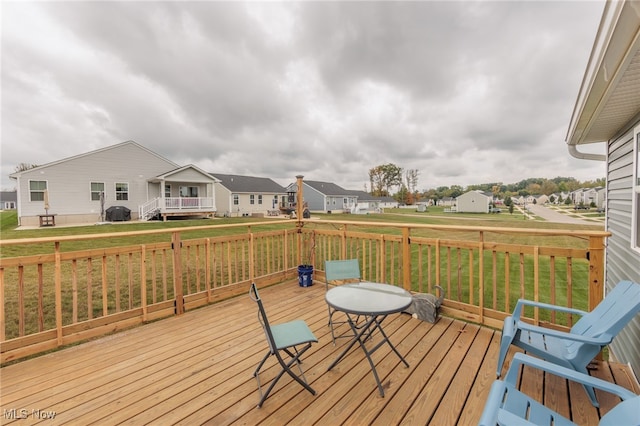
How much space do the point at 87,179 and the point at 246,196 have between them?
12810 millimetres

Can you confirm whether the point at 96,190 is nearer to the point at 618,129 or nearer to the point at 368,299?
the point at 368,299

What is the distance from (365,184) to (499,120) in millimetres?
42986

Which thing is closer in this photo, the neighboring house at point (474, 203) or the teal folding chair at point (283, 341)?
the teal folding chair at point (283, 341)

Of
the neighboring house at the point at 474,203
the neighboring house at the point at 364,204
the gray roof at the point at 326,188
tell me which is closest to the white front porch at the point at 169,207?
the gray roof at the point at 326,188

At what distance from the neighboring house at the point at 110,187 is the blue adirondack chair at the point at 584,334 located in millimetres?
20390

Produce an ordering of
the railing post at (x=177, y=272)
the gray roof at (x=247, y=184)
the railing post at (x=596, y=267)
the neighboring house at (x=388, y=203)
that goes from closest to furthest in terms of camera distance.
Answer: the railing post at (x=596, y=267) < the railing post at (x=177, y=272) < the gray roof at (x=247, y=184) < the neighboring house at (x=388, y=203)

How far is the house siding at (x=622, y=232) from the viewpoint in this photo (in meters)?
2.60

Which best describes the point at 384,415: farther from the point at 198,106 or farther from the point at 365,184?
the point at 365,184

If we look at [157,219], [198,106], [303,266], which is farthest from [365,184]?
[303,266]

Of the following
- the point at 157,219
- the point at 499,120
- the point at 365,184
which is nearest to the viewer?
the point at 499,120


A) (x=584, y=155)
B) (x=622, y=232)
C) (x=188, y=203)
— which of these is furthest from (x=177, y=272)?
(x=188, y=203)

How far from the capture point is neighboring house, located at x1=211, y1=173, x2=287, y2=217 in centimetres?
2595

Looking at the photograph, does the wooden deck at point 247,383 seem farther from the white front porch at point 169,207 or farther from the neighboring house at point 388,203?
the neighboring house at point 388,203

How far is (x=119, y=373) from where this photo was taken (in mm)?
2414
